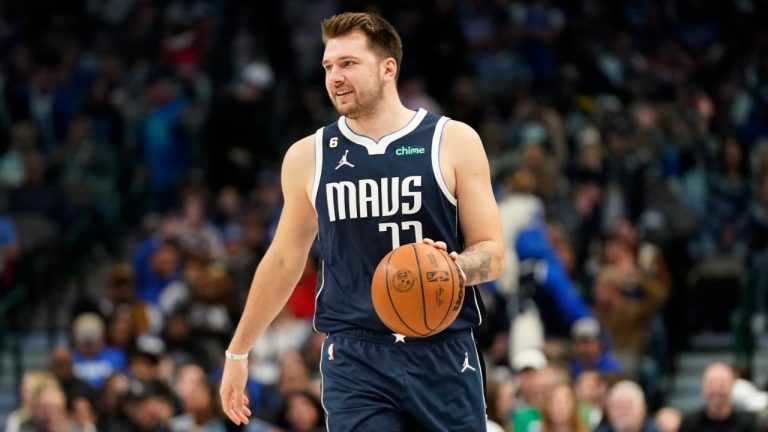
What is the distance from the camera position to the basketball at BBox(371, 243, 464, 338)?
523cm

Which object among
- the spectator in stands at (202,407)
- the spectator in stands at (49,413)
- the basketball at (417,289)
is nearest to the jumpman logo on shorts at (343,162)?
the basketball at (417,289)

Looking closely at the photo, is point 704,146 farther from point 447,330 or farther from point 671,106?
point 447,330

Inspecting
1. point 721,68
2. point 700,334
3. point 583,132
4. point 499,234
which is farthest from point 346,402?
point 721,68

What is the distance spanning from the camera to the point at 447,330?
224 inches

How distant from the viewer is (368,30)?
5730 mm

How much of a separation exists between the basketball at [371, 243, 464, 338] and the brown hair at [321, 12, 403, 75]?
33.8 inches

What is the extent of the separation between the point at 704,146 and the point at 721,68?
10.1 feet

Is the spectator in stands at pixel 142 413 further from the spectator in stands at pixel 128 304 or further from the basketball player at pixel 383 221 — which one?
the basketball player at pixel 383 221

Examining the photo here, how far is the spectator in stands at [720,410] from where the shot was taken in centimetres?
1038

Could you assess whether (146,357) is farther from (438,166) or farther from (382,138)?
(438,166)

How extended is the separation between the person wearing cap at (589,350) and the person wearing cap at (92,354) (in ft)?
13.2

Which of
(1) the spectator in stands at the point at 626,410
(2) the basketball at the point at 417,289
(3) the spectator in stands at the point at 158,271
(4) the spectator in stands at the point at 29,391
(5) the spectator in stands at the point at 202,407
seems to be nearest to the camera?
(2) the basketball at the point at 417,289

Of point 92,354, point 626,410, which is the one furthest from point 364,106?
point 92,354

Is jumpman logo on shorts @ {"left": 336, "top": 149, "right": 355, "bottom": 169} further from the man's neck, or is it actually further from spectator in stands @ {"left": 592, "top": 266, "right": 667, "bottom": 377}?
spectator in stands @ {"left": 592, "top": 266, "right": 667, "bottom": 377}
